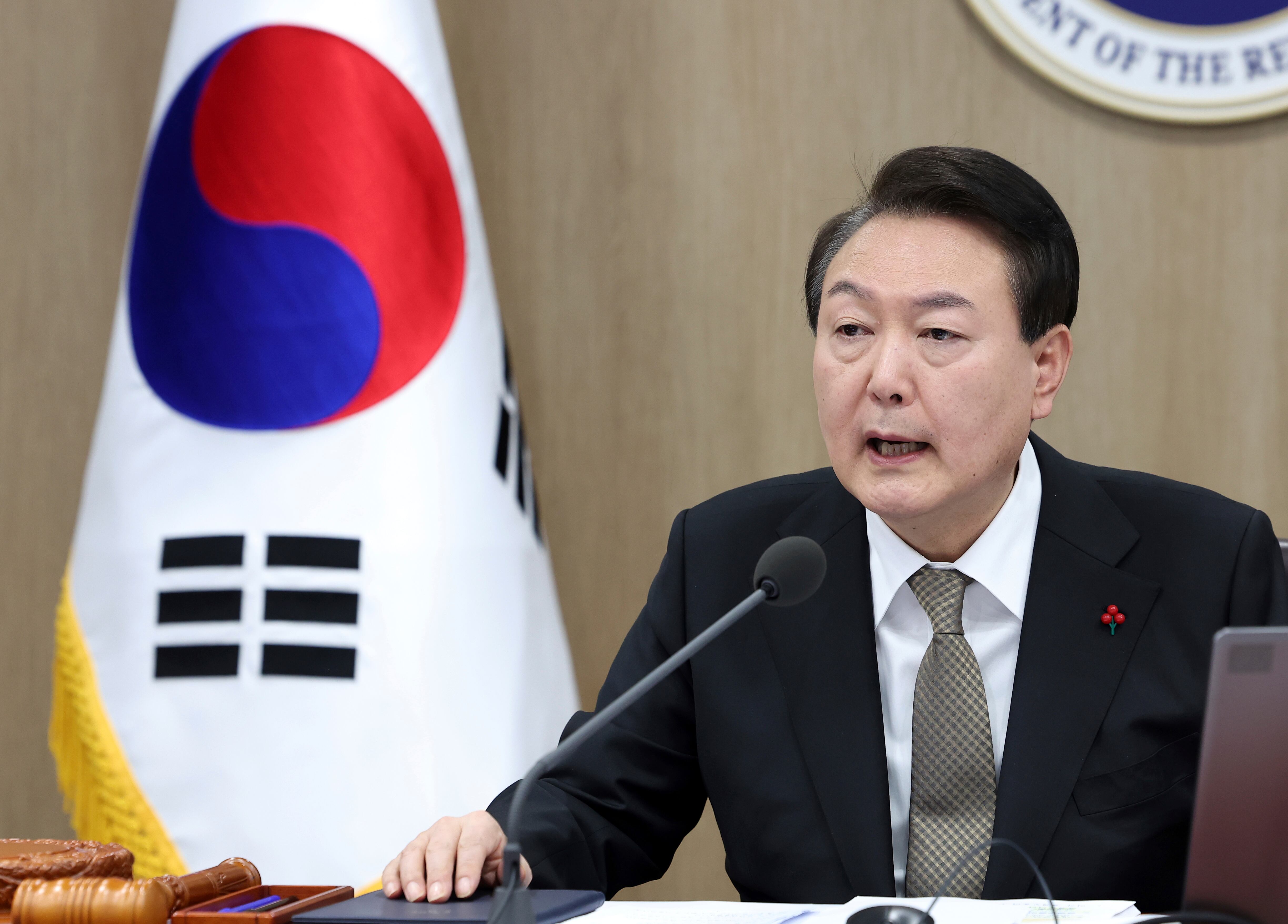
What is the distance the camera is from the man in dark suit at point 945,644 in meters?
1.24

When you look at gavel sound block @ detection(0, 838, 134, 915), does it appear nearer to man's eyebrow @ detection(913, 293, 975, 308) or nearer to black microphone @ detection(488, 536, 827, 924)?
black microphone @ detection(488, 536, 827, 924)

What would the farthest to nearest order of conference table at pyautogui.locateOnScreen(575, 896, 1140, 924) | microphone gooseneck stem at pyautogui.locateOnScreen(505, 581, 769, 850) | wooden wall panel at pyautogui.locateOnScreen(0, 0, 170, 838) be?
wooden wall panel at pyautogui.locateOnScreen(0, 0, 170, 838) < conference table at pyautogui.locateOnScreen(575, 896, 1140, 924) < microphone gooseneck stem at pyautogui.locateOnScreen(505, 581, 769, 850)

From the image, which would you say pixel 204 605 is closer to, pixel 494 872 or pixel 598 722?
pixel 494 872

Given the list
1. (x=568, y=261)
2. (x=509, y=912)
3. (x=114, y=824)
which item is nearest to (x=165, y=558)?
(x=114, y=824)

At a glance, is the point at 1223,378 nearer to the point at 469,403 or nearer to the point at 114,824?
the point at 469,403

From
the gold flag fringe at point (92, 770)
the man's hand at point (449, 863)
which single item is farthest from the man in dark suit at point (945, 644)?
the gold flag fringe at point (92, 770)

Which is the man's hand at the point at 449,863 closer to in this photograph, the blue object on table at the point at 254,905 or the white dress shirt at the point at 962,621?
the blue object on table at the point at 254,905

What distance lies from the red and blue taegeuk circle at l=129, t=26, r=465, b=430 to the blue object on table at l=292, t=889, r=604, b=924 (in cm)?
105

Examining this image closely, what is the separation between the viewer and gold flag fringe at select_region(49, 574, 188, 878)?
1878mm

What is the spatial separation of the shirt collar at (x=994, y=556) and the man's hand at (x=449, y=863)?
0.51 meters

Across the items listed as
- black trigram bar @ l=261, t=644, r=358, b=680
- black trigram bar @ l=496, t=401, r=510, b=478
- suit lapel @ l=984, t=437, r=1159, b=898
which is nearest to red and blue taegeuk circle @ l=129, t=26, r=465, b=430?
black trigram bar @ l=496, t=401, r=510, b=478

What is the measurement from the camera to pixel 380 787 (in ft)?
6.18

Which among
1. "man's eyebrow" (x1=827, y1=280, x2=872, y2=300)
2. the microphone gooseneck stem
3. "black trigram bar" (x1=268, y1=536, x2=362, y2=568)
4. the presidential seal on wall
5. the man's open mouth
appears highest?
the presidential seal on wall

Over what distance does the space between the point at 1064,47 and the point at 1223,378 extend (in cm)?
70
